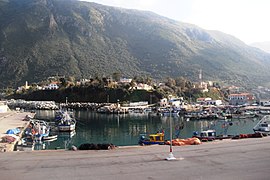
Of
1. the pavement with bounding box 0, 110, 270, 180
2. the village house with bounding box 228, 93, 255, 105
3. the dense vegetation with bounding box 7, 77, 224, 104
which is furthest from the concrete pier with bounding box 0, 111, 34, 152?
the village house with bounding box 228, 93, 255, 105

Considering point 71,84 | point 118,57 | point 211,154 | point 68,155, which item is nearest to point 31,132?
point 68,155

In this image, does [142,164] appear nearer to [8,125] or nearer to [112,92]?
[8,125]

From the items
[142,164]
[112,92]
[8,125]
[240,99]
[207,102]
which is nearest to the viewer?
[142,164]

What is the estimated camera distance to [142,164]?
66.6 ft

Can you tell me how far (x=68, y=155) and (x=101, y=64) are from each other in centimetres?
15746

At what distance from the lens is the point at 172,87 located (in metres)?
137

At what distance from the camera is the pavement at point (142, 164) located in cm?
1727

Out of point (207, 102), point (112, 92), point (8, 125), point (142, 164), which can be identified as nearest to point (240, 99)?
point (207, 102)

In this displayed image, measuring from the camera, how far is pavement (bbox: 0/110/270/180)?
56.6 ft

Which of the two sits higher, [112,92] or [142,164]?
[112,92]

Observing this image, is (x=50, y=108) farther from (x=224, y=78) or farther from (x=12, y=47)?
(x=224, y=78)

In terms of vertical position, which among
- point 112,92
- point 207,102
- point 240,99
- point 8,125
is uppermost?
point 112,92

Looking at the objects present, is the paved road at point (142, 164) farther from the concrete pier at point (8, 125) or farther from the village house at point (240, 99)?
the village house at point (240, 99)

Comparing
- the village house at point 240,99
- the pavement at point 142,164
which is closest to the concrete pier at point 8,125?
the pavement at point 142,164
